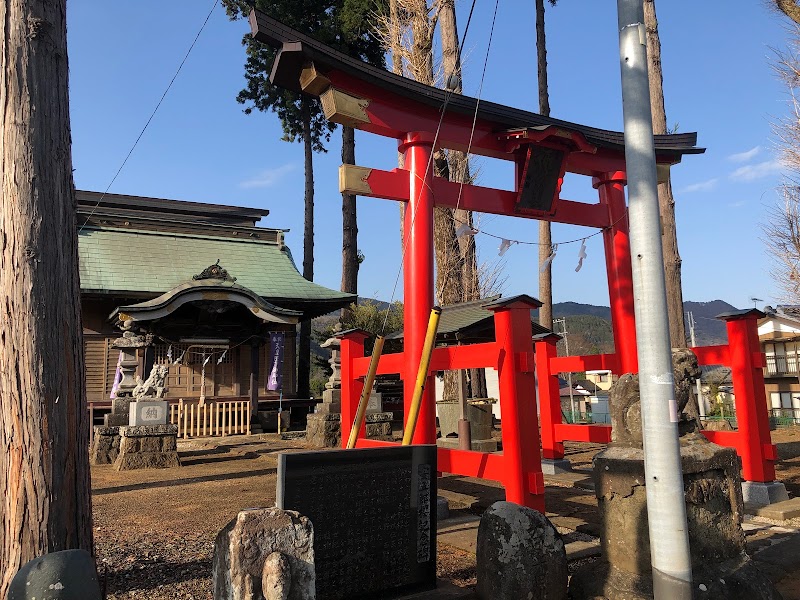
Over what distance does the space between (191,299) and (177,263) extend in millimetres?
4946

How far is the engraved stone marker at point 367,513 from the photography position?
3.39 meters

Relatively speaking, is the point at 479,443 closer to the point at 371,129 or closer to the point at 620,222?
the point at 620,222

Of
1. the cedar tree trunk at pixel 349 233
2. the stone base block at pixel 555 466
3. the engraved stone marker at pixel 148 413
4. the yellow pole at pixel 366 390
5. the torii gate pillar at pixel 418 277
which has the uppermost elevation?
the cedar tree trunk at pixel 349 233

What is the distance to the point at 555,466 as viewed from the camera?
950cm

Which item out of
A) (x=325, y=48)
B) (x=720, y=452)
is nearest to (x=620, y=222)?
(x=325, y=48)

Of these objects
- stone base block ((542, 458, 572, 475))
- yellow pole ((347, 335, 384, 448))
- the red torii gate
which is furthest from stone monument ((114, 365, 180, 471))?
stone base block ((542, 458, 572, 475))

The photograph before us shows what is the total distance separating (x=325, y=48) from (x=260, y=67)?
65.1 feet

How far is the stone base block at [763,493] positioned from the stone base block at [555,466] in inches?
116

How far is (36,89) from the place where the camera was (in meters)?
3.60

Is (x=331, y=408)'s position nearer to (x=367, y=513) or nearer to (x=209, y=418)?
(x=209, y=418)

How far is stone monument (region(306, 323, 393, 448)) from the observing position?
12586mm

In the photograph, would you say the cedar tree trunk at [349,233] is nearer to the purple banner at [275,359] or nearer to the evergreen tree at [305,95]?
the evergreen tree at [305,95]

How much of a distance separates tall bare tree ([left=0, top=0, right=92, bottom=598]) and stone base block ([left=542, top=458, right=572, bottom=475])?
7.63m

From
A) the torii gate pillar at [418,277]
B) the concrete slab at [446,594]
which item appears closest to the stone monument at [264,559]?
the concrete slab at [446,594]
